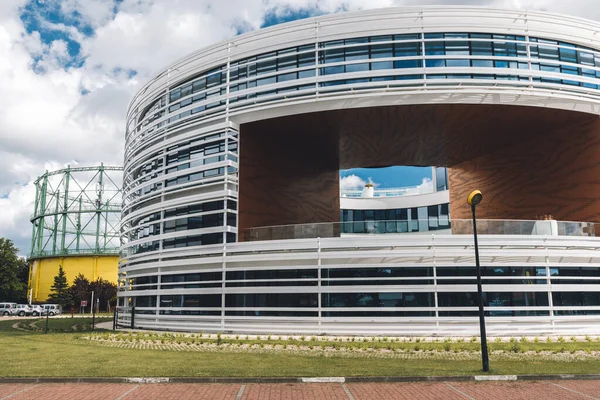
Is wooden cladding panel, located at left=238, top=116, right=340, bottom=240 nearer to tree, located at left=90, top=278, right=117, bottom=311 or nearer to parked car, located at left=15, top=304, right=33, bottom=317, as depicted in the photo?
tree, located at left=90, top=278, right=117, bottom=311

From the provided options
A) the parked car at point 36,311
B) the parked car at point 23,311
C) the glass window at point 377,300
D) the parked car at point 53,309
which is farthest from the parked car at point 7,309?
the glass window at point 377,300

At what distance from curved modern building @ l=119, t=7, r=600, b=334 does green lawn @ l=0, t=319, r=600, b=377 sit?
8.74 meters

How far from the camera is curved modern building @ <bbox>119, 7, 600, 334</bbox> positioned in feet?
83.7

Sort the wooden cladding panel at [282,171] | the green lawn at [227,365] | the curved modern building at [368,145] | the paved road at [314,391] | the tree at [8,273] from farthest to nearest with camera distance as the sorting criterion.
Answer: the tree at [8,273] < the wooden cladding panel at [282,171] < the curved modern building at [368,145] < the green lawn at [227,365] < the paved road at [314,391]

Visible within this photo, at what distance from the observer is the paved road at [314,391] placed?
1135cm

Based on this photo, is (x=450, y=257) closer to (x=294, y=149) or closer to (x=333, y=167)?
(x=294, y=149)

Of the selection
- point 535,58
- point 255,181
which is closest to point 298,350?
point 255,181

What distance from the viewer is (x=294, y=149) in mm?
34656

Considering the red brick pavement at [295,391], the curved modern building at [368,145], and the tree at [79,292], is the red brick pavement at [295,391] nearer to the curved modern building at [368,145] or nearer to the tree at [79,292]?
the curved modern building at [368,145]

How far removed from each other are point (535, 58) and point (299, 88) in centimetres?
1308

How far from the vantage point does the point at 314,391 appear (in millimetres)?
11984

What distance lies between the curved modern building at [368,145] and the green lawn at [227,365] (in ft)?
28.7

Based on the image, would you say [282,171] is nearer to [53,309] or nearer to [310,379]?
[310,379]

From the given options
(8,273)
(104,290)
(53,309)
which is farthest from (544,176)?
(8,273)
